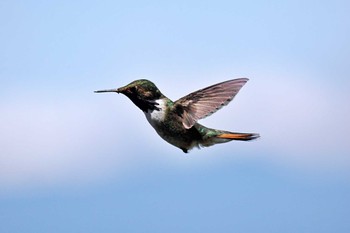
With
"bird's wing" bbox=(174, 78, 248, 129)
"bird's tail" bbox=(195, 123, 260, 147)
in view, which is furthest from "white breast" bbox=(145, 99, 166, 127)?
"bird's tail" bbox=(195, 123, 260, 147)

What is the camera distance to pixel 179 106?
13.9 feet

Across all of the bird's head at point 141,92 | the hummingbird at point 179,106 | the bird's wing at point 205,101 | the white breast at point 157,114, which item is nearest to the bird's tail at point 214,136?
the hummingbird at point 179,106

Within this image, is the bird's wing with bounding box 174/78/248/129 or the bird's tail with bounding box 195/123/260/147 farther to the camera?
the bird's tail with bounding box 195/123/260/147

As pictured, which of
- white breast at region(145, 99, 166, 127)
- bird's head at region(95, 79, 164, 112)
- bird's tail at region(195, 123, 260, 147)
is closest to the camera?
bird's head at region(95, 79, 164, 112)

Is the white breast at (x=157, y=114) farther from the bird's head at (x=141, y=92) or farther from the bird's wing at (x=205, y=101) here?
the bird's wing at (x=205, y=101)

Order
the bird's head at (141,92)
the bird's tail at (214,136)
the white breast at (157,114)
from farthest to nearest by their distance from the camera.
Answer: the bird's tail at (214,136)
the white breast at (157,114)
the bird's head at (141,92)

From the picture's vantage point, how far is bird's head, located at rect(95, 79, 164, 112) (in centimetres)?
373

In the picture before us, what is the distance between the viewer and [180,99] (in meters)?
4.29

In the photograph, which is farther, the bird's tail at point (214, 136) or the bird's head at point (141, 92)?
the bird's tail at point (214, 136)

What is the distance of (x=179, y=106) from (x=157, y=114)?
1.06 feet

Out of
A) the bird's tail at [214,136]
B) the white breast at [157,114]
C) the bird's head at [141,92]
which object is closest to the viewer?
the bird's head at [141,92]

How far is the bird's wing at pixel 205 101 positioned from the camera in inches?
155

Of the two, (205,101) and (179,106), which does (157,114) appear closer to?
(179,106)

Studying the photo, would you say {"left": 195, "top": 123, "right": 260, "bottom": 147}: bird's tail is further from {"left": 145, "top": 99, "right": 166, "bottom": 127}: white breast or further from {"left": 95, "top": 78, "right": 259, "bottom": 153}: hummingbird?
{"left": 145, "top": 99, "right": 166, "bottom": 127}: white breast
